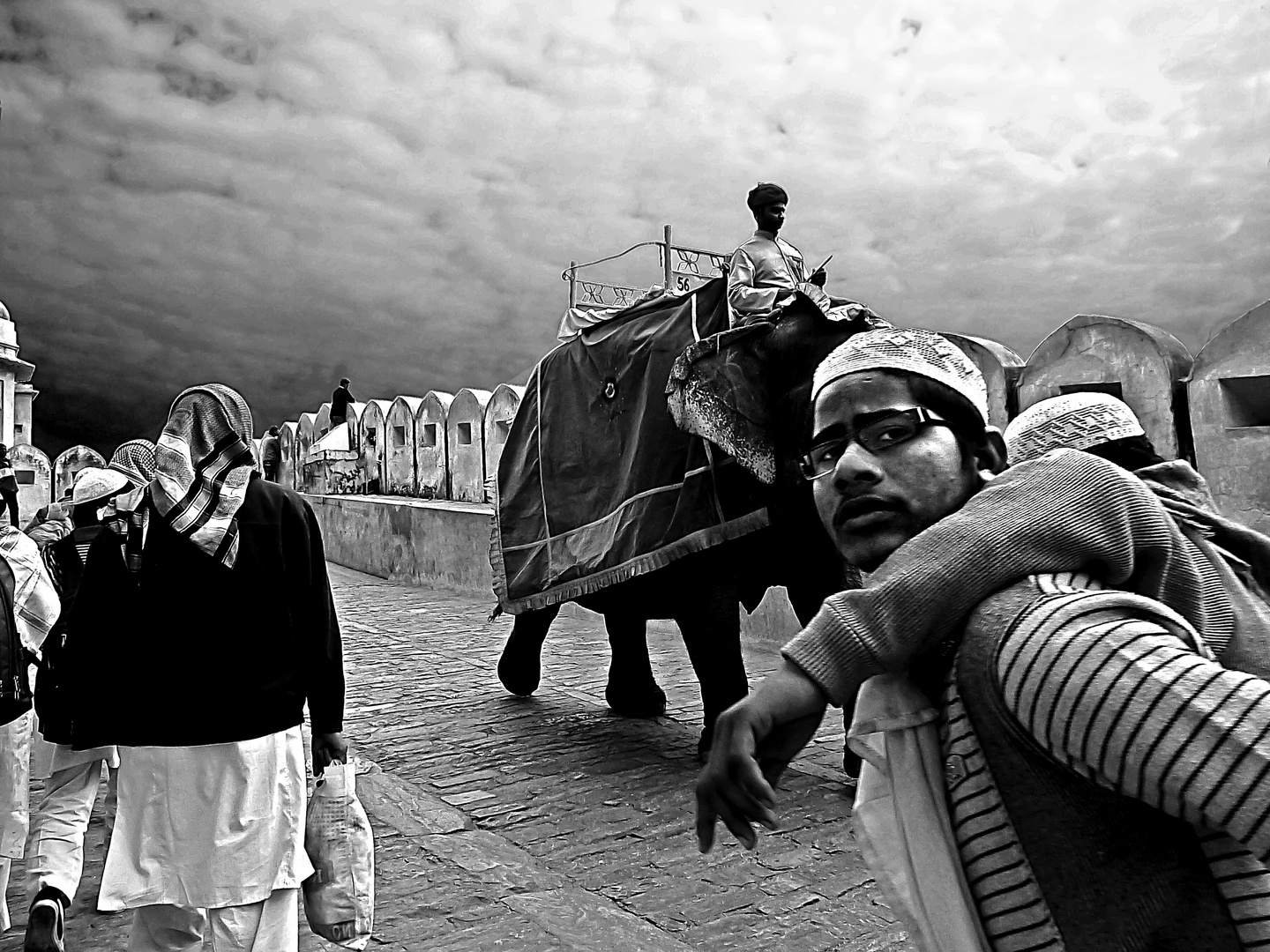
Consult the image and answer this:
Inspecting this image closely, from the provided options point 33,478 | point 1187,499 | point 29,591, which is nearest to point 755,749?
point 1187,499

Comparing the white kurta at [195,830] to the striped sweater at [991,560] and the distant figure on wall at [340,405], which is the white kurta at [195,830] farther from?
the distant figure on wall at [340,405]

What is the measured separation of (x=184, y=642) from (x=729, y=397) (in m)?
2.65

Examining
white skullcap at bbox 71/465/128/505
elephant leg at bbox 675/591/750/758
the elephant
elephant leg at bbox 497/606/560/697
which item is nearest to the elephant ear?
the elephant

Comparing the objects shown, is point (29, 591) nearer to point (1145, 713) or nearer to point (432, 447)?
point (1145, 713)

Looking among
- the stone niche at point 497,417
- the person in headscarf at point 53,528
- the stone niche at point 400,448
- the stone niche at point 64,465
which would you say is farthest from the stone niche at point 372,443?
the person in headscarf at point 53,528

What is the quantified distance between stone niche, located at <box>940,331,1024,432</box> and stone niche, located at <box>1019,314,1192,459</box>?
7.7 inches

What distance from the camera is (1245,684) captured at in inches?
34.8

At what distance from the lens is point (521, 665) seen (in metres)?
6.42

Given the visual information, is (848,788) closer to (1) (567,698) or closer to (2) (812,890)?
(2) (812,890)

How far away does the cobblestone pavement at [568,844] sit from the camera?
10.3 ft

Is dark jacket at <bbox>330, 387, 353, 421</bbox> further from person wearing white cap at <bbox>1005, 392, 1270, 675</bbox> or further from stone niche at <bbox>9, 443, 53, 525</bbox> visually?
person wearing white cap at <bbox>1005, 392, 1270, 675</bbox>

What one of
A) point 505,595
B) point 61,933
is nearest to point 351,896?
point 61,933

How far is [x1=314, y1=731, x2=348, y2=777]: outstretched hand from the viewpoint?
278 cm

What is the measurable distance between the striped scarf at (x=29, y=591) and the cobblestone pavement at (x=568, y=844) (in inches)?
37.2
